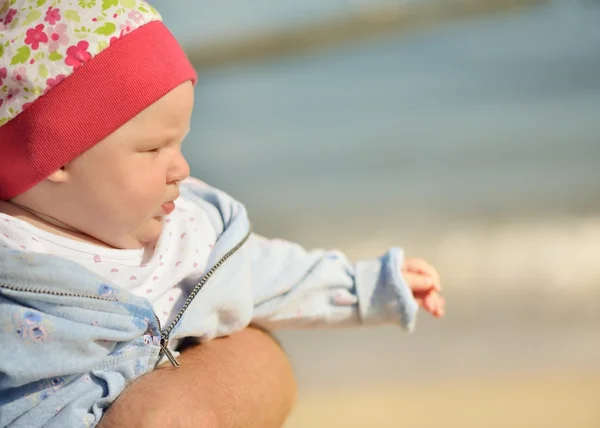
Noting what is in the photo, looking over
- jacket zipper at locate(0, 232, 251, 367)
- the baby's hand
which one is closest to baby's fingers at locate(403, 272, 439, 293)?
the baby's hand

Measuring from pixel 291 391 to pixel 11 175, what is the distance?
428 millimetres

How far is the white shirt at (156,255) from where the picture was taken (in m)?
0.69

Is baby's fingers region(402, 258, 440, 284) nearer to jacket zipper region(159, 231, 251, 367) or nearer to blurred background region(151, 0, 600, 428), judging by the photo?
jacket zipper region(159, 231, 251, 367)

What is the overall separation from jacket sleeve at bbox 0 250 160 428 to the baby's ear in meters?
0.08

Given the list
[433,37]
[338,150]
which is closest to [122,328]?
[338,150]

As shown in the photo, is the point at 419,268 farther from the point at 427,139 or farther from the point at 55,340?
the point at 427,139

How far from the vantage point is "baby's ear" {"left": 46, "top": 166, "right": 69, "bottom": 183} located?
692mm

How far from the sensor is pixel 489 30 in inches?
122

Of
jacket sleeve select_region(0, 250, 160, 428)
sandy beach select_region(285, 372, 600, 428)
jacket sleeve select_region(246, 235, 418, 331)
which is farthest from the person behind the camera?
sandy beach select_region(285, 372, 600, 428)

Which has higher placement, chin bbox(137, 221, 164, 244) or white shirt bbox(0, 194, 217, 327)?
chin bbox(137, 221, 164, 244)

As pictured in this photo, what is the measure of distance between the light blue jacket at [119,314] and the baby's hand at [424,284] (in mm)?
21

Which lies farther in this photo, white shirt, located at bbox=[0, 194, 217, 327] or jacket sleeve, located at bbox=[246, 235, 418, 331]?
jacket sleeve, located at bbox=[246, 235, 418, 331]

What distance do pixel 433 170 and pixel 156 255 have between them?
1513 mm

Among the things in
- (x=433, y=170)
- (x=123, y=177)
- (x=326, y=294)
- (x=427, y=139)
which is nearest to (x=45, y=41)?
(x=123, y=177)
